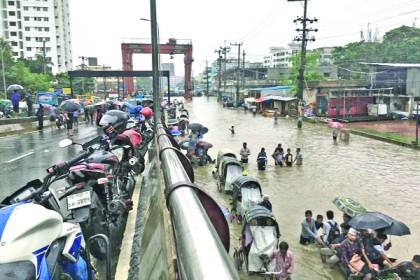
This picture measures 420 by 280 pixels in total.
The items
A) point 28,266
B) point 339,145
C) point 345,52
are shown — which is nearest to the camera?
point 28,266

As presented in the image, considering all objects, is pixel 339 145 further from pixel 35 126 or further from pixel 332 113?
pixel 35 126

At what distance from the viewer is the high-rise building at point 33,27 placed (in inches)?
3551

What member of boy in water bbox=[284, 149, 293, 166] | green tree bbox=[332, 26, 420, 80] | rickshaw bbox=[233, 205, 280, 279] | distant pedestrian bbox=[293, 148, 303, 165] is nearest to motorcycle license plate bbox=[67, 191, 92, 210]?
rickshaw bbox=[233, 205, 280, 279]

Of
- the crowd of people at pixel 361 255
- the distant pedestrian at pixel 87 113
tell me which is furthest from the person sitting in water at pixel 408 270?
the distant pedestrian at pixel 87 113

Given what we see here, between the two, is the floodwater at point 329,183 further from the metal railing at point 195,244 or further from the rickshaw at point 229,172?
the metal railing at point 195,244

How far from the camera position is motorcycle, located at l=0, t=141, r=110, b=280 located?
2.29m

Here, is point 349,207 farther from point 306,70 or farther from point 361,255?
point 306,70

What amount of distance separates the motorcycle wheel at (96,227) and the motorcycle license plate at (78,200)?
17cm

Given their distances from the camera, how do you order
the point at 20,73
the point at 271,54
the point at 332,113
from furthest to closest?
the point at 271,54 < the point at 20,73 < the point at 332,113

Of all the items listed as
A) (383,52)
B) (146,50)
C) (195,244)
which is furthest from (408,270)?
(383,52)

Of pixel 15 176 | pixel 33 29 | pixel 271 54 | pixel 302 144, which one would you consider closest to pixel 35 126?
pixel 15 176

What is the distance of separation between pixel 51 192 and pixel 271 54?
151946 mm

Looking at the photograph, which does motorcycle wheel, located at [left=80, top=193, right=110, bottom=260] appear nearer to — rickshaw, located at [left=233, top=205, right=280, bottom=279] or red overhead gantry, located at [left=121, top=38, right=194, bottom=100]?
rickshaw, located at [left=233, top=205, right=280, bottom=279]

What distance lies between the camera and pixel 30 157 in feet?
43.4
